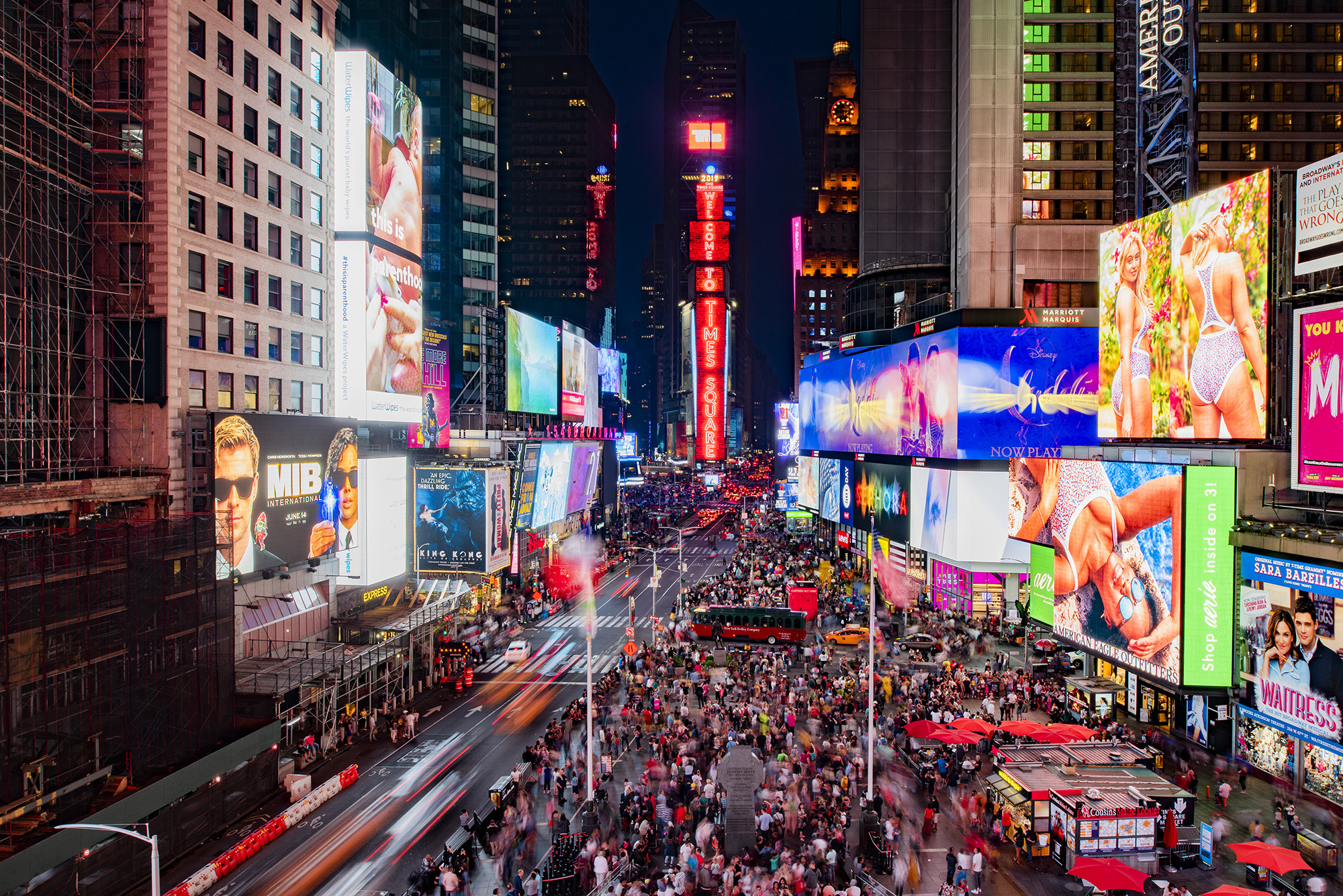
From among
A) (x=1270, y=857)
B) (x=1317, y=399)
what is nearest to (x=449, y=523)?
(x=1270, y=857)

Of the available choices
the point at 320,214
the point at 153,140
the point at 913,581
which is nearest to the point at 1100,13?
the point at 913,581

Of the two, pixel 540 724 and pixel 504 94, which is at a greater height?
pixel 504 94

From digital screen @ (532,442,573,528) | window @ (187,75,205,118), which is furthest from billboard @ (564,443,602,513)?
window @ (187,75,205,118)

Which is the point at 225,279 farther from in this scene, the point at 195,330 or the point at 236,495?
the point at 236,495

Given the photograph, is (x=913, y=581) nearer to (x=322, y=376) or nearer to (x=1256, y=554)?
(x=1256, y=554)

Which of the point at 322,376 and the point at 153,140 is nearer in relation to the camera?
the point at 153,140

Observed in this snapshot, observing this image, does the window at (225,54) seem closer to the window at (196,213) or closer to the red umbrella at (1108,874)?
the window at (196,213)
